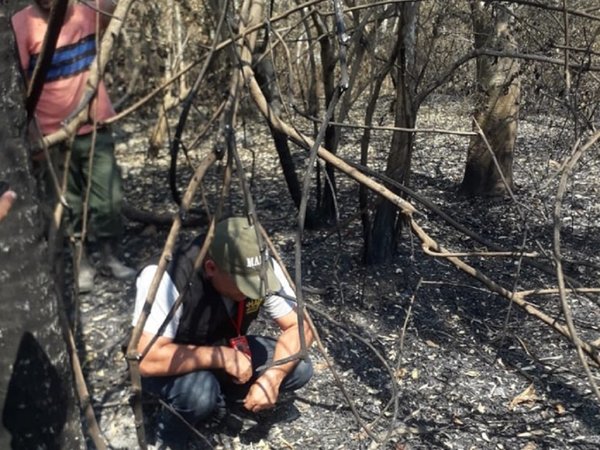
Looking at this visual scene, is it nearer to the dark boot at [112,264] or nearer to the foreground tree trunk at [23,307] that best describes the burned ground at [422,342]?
the dark boot at [112,264]

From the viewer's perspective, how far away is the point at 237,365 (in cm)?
275

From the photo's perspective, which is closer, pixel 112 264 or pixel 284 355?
pixel 284 355

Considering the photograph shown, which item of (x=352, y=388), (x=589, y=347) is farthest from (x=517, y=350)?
(x=589, y=347)

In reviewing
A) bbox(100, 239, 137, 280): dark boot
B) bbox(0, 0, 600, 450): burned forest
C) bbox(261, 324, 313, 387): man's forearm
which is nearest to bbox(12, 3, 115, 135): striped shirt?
bbox(0, 0, 600, 450): burned forest

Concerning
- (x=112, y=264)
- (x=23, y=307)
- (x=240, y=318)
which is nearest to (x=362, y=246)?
(x=112, y=264)

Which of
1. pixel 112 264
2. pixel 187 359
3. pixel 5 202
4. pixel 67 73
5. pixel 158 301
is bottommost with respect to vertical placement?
pixel 112 264

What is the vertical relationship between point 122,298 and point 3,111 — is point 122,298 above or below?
below

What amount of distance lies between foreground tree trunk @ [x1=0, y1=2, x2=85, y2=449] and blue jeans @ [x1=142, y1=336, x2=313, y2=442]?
3.70 ft

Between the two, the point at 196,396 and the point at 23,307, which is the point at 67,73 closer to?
the point at 196,396

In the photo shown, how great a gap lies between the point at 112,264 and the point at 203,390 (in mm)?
1827

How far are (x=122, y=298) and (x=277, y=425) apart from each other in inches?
57.1

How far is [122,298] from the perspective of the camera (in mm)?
4137

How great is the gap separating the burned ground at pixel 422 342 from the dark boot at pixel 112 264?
63 millimetres

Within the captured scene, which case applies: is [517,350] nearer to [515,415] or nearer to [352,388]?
[515,415]
